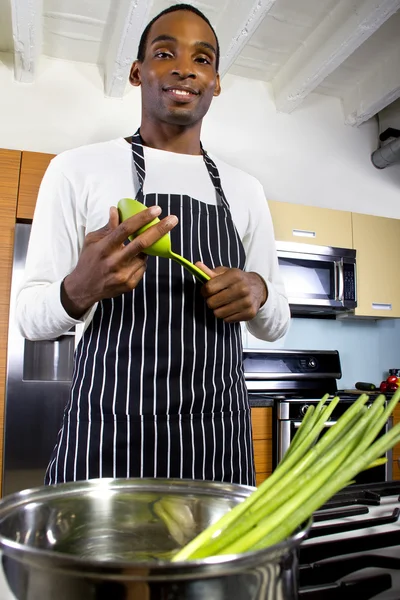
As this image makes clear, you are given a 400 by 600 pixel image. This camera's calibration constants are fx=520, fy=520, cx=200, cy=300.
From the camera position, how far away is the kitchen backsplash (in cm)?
337

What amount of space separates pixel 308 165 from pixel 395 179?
0.74 meters

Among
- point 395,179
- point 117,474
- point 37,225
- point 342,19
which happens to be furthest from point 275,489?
point 395,179

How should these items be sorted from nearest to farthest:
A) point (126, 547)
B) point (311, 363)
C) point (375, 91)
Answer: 1. point (126, 547)
2. point (311, 363)
3. point (375, 91)

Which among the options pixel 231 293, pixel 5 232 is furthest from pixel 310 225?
pixel 231 293

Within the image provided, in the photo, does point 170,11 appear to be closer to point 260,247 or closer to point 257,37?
point 260,247

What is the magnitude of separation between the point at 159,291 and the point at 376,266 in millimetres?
2511

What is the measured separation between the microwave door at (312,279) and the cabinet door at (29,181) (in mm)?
1341

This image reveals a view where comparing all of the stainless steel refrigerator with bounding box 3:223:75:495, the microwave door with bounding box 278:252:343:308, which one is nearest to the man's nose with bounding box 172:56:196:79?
the stainless steel refrigerator with bounding box 3:223:75:495

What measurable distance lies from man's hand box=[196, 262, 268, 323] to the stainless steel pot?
490 millimetres

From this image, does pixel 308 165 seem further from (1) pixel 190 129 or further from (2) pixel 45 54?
(1) pixel 190 129

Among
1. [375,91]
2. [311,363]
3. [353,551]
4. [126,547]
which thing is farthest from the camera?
[375,91]

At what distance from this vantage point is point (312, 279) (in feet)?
9.96

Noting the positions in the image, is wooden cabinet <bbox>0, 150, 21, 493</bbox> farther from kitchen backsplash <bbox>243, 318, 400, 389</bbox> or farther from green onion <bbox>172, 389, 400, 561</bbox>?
green onion <bbox>172, 389, 400, 561</bbox>

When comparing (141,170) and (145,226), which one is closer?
(145,226)
